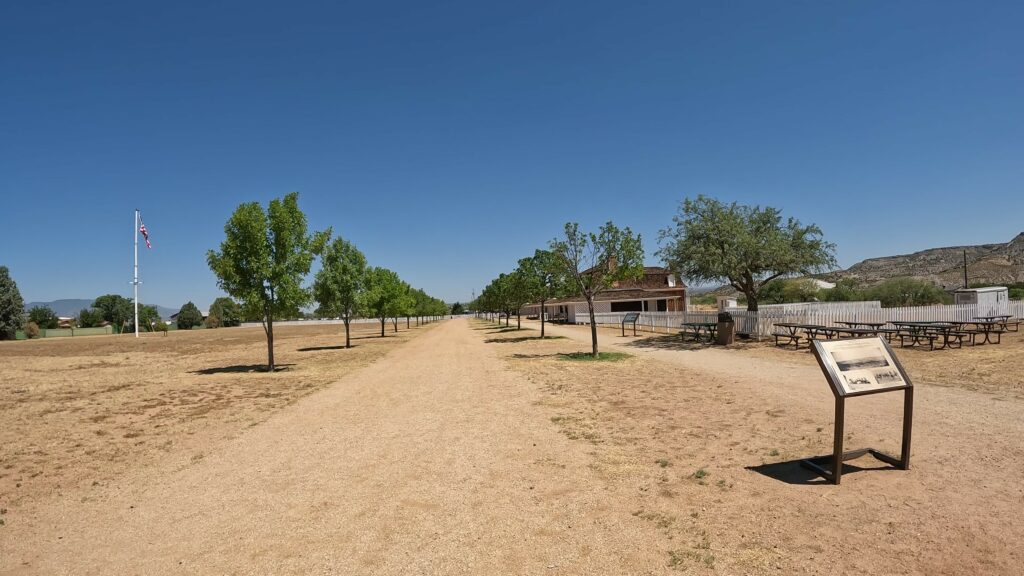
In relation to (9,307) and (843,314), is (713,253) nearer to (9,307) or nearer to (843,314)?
(843,314)

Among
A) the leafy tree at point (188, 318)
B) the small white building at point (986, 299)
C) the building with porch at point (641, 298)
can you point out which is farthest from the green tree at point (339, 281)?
the leafy tree at point (188, 318)

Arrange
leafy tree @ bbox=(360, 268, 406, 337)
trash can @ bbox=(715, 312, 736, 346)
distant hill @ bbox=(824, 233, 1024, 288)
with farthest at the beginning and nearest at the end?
distant hill @ bbox=(824, 233, 1024, 288), leafy tree @ bbox=(360, 268, 406, 337), trash can @ bbox=(715, 312, 736, 346)

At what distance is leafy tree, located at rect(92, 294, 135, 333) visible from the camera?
118312 millimetres

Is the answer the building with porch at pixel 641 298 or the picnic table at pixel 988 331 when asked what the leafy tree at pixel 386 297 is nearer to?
the building with porch at pixel 641 298

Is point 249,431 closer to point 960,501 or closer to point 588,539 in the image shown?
point 588,539

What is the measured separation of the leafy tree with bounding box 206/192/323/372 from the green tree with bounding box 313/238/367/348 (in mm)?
10361

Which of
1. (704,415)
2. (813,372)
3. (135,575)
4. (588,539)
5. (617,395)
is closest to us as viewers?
(135,575)

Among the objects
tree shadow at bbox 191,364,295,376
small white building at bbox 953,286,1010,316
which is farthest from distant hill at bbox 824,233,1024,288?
tree shadow at bbox 191,364,295,376

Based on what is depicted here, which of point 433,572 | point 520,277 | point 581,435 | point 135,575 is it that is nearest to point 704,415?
point 581,435

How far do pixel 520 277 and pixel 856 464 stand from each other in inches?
1091

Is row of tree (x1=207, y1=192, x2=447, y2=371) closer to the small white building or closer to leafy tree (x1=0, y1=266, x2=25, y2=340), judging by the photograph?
the small white building

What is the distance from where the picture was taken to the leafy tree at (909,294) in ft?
141

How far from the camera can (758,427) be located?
741 centimetres

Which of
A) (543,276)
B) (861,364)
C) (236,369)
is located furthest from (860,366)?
(543,276)
